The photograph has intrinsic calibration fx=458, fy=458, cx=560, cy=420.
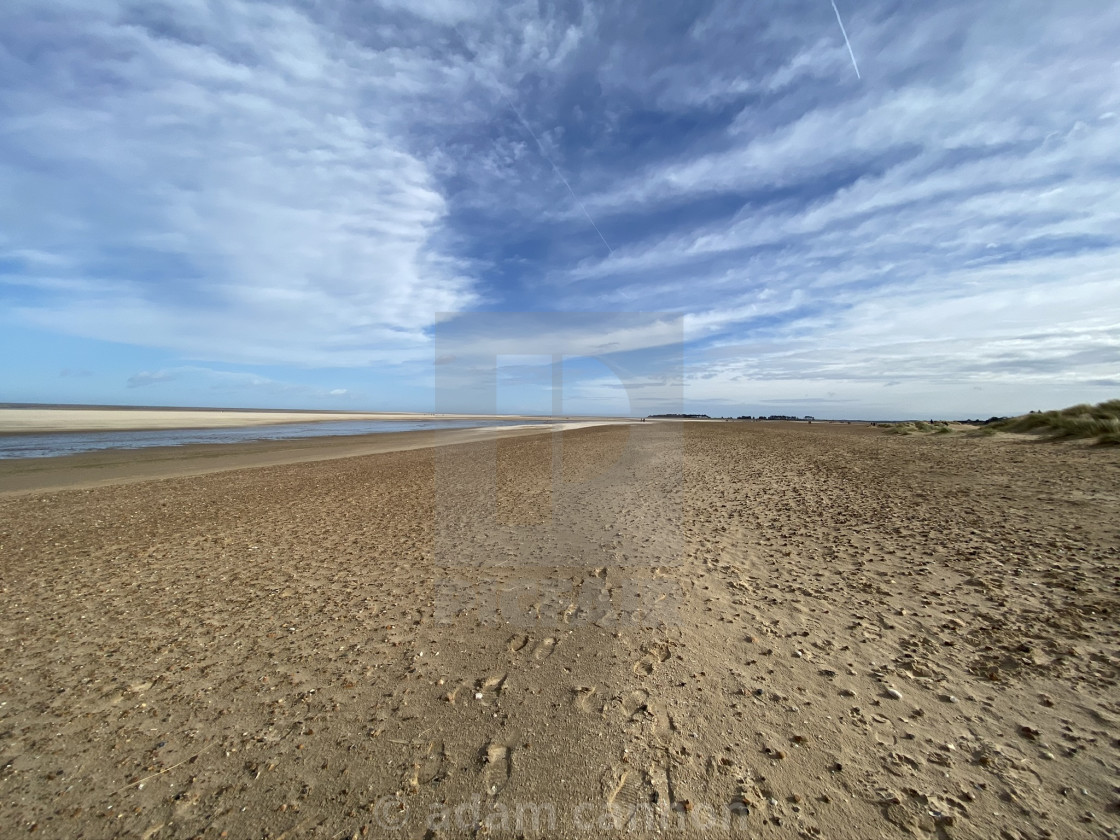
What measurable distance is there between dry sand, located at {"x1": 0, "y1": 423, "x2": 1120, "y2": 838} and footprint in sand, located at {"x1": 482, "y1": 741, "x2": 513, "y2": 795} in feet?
0.08

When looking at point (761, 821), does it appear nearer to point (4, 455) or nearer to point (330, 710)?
point (330, 710)

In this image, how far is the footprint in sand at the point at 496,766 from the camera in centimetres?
283

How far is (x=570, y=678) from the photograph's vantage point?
157 inches

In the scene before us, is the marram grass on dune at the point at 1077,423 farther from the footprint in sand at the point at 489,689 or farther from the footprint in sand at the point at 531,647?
the footprint in sand at the point at 489,689

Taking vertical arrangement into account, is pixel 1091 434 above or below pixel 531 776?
above

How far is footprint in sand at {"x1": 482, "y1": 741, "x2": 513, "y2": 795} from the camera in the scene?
2830 millimetres

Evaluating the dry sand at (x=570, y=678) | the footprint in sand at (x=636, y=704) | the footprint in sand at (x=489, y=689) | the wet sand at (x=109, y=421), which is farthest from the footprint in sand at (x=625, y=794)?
the wet sand at (x=109, y=421)

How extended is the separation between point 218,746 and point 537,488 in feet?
33.5

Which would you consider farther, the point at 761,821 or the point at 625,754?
the point at 625,754

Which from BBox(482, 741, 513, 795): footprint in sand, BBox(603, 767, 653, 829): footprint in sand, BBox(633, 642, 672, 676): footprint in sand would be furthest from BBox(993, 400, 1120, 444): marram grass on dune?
BBox(482, 741, 513, 795): footprint in sand

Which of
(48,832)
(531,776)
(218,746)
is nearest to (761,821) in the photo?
(531,776)

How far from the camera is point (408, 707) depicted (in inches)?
142

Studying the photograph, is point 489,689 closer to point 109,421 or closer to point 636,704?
point 636,704

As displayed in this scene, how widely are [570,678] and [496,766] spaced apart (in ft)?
3.68
